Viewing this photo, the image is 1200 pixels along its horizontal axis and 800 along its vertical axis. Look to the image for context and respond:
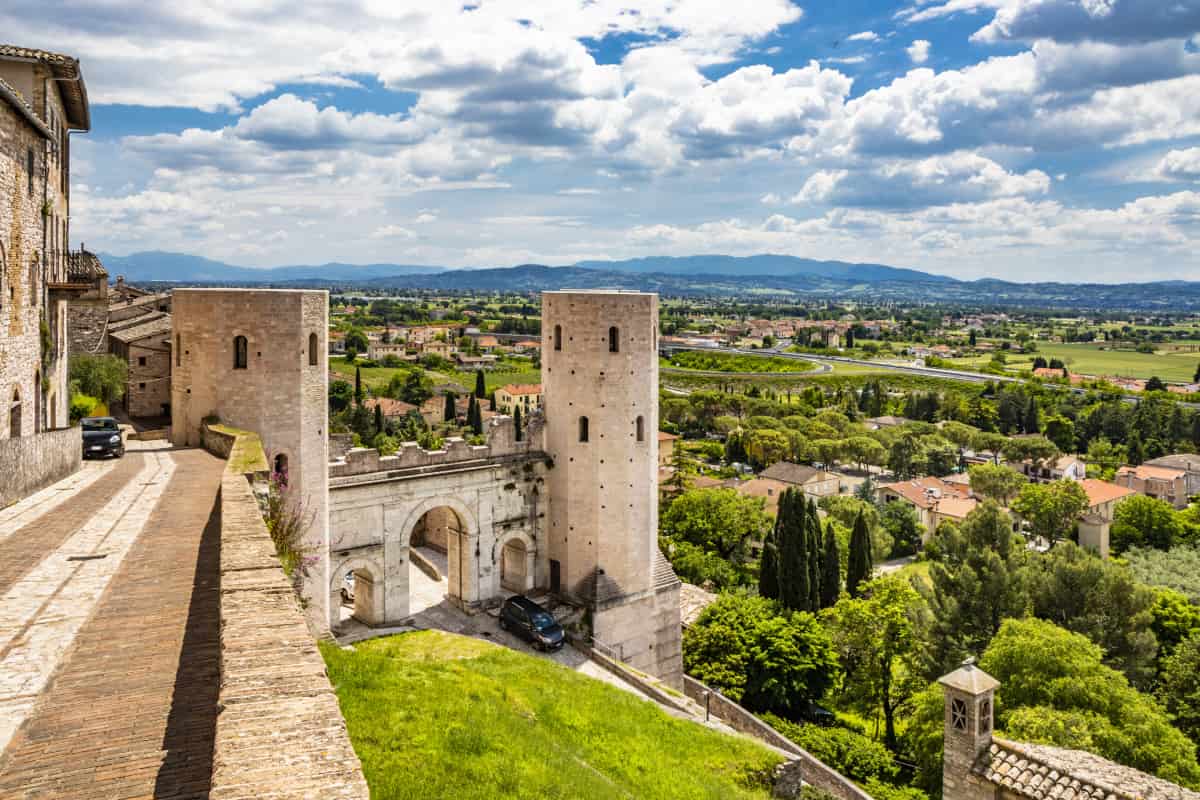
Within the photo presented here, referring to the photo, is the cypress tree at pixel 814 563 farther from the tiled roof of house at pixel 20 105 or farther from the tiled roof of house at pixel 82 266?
the tiled roof of house at pixel 20 105

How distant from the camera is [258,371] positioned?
72.2ft

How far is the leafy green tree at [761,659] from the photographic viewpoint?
103ft

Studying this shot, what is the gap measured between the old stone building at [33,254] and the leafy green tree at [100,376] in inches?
262

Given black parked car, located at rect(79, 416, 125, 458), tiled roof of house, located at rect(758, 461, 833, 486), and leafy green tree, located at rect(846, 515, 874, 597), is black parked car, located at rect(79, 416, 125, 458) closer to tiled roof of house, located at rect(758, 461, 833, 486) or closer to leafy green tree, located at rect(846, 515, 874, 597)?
leafy green tree, located at rect(846, 515, 874, 597)

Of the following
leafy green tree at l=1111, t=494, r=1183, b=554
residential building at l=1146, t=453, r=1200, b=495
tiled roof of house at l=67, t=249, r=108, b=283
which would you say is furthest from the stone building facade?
residential building at l=1146, t=453, r=1200, b=495

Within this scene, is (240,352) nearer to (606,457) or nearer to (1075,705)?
(606,457)

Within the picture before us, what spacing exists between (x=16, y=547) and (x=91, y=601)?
135 inches

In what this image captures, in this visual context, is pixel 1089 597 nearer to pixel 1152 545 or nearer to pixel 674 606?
pixel 674 606

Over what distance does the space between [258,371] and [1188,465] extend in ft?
315

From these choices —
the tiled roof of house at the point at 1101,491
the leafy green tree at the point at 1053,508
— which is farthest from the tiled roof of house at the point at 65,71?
the tiled roof of house at the point at 1101,491

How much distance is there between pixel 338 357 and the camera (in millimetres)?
165250

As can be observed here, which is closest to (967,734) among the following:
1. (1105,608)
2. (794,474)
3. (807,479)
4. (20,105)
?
(1105,608)

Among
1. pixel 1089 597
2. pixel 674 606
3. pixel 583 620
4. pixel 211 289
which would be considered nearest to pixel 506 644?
pixel 583 620

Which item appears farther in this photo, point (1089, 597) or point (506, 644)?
point (1089, 597)
